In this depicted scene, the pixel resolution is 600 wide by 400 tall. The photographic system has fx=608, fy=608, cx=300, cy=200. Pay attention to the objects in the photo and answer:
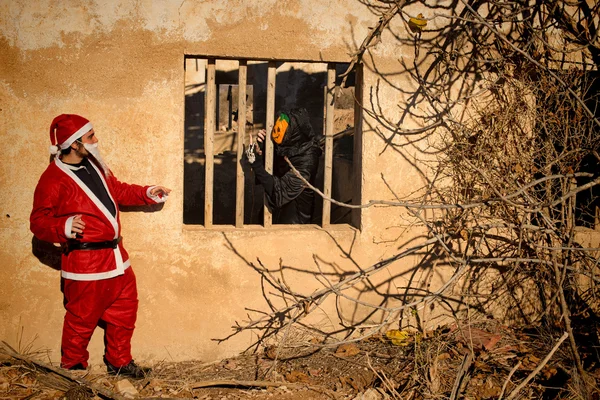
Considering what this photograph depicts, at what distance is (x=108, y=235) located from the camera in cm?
428

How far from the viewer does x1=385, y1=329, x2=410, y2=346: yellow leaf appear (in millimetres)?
4934

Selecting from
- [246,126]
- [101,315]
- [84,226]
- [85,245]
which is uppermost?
[246,126]

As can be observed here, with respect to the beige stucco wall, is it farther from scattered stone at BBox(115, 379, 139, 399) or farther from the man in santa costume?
scattered stone at BBox(115, 379, 139, 399)

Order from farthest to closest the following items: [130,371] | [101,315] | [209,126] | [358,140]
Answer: [358,140], [209,126], [130,371], [101,315]

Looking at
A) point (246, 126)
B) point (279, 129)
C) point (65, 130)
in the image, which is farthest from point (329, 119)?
point (246, 126)

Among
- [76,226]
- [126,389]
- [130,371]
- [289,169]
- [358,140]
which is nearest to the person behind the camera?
[76,226]

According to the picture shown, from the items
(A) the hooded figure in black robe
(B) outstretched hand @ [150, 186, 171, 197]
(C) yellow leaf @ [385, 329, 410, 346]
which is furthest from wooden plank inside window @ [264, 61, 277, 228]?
(C) yellow leaf @ [385, 329, 410, 346]

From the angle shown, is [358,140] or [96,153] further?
[358,140]

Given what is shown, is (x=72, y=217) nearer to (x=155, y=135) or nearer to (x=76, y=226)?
(x=76, y=226)

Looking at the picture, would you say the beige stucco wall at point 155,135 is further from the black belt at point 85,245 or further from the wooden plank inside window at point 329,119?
the black belt at point 85,245

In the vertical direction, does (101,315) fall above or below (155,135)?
below

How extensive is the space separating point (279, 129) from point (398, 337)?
2.03m

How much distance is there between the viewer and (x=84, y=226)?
4121 mm

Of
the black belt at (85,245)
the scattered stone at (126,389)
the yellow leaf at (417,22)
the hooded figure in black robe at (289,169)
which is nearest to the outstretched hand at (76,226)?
the black belt at (85,245)
